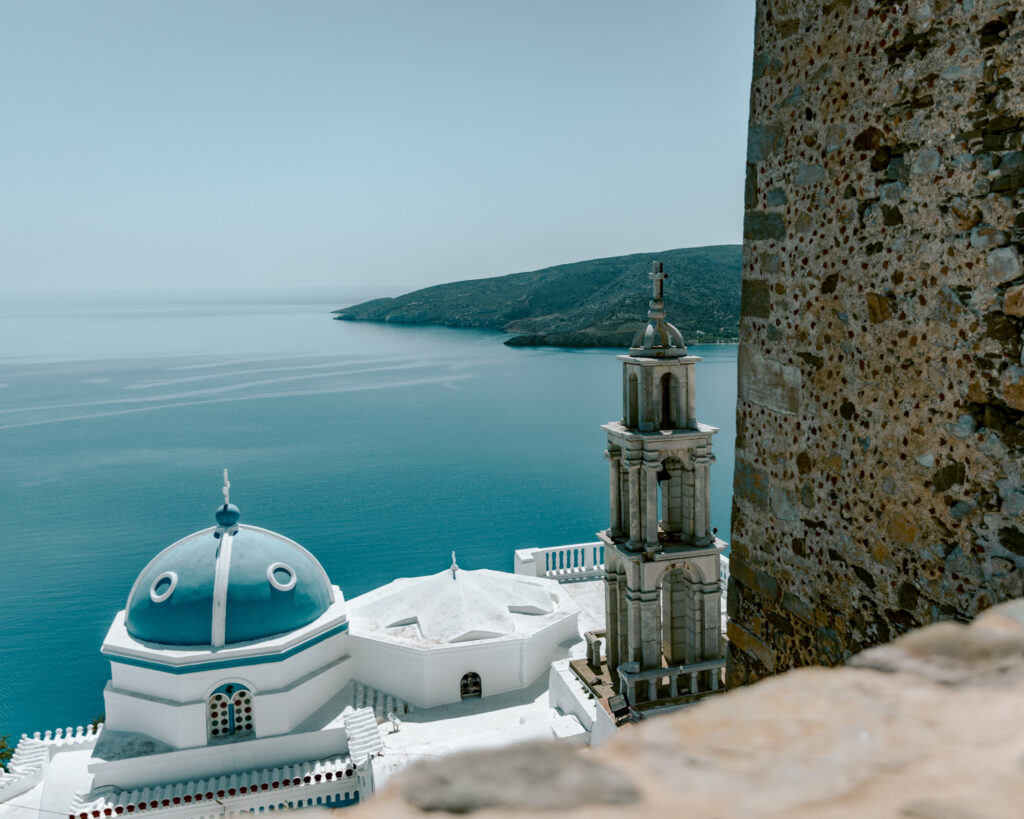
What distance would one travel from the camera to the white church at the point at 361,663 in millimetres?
10922

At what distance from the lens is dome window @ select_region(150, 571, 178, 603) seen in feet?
39.8

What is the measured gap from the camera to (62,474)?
110ft

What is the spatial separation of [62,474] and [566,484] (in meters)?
21.1

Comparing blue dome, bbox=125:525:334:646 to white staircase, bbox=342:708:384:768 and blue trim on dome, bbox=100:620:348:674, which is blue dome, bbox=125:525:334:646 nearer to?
blue trim on dome, bbox=100:620:348:674

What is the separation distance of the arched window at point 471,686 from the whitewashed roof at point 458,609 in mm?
628

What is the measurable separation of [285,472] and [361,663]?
21685 millimetres

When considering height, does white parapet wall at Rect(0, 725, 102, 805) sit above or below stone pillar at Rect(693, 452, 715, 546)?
below

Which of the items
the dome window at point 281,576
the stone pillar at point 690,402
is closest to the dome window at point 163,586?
the dome window at point 281,576

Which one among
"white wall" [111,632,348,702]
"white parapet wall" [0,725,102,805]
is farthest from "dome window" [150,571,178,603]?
"white parapet wall" [0,725,102,805]

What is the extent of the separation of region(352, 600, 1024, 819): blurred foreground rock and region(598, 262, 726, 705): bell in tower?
9.36 m

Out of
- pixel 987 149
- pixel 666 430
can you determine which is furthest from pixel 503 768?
pixel 666 430

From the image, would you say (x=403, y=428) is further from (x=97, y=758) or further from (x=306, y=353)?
(x=306, y=353)

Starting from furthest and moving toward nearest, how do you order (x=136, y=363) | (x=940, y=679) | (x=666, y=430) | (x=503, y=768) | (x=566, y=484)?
(x=136, y=363)
(x=566, y=484)
(x=666, y=430)
(x=940, y=679)
(x=503, y=768)

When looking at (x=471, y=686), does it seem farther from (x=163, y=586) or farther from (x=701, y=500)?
(x=163, y=586)
